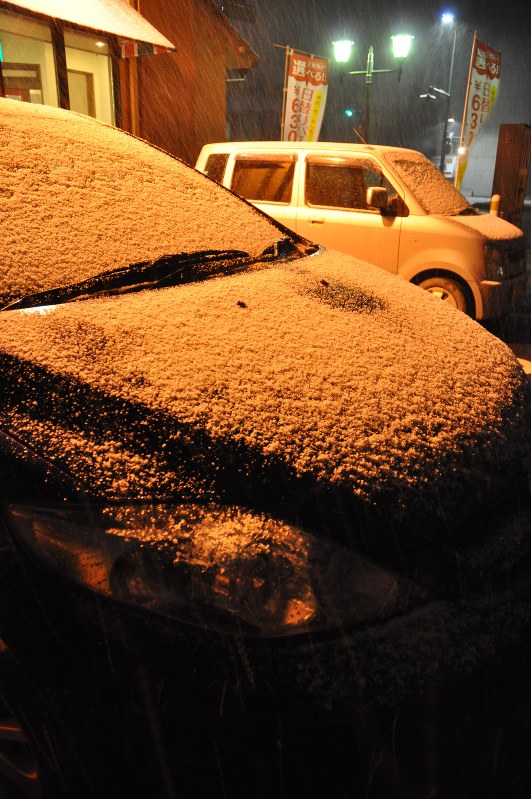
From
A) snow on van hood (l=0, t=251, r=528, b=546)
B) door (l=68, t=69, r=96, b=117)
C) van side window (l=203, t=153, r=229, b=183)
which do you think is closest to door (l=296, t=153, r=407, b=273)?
van side window (l=203, t=153, r=229, b=183)

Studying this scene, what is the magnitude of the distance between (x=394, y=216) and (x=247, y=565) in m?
5.87

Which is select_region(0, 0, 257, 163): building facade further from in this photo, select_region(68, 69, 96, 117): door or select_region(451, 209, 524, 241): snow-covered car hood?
select_region(451, 209, 524, 241): snow-covered car hood

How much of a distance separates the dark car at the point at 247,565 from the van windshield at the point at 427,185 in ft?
17.3

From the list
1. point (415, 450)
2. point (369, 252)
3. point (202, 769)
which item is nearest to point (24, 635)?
point (202, 769)

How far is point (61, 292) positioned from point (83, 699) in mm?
1187

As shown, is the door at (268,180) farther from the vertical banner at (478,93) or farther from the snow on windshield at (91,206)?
the vertical banner at (478,93)

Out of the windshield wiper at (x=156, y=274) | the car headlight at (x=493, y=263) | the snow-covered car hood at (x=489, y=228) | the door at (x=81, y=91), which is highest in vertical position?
the door at (x=81, y=91)

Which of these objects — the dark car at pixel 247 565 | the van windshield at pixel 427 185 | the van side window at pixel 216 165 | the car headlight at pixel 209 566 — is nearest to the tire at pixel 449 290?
the van windshield at pixel 427 185

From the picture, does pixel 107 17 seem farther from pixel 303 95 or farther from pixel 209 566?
pixel 209 566

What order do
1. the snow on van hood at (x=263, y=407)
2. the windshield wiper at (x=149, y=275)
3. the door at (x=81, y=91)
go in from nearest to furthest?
the snow on van hood at (x=263, y=407) < the windshield wiper at (x=149, y=275) < the door at (x=81, y=91)

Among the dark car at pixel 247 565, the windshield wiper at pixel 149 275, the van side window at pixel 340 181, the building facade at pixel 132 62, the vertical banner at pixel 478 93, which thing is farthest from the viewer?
the vertical banner at pixel 478 93

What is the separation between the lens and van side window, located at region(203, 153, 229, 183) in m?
7.72

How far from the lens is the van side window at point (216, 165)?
7.72 m

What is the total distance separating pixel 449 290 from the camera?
6.32 meters
